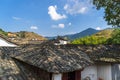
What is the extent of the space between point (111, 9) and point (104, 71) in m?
5.69

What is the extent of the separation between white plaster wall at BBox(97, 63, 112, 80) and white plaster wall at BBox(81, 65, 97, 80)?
12.4 inches

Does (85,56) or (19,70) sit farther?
(85,56)

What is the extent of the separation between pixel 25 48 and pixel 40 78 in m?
3.64

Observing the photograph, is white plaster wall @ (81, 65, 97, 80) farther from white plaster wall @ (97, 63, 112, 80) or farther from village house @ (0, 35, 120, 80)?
white plaster wall @ (97, 63, 112, 80)

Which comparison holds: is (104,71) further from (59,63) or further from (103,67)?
(59,63)

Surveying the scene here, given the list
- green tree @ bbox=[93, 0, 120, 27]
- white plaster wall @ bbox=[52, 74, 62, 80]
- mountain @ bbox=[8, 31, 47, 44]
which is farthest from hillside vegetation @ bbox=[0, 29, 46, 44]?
white plaster wall @ bbox=[52, 74, 62, 80]

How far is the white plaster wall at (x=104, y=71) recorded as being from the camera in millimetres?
20109

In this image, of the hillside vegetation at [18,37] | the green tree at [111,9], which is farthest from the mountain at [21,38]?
the green tree at [111,9]

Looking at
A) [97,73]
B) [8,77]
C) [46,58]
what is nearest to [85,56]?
[97,73]

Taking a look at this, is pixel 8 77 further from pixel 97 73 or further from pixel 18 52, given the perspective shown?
pixel 97 73

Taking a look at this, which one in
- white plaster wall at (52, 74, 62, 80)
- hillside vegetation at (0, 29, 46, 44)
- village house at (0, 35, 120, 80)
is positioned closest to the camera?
village house at (0, 35, 120, 80)

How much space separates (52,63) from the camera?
634 inches

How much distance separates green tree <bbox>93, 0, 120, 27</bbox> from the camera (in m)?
22.4

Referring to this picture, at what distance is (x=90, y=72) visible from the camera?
66.9ft
